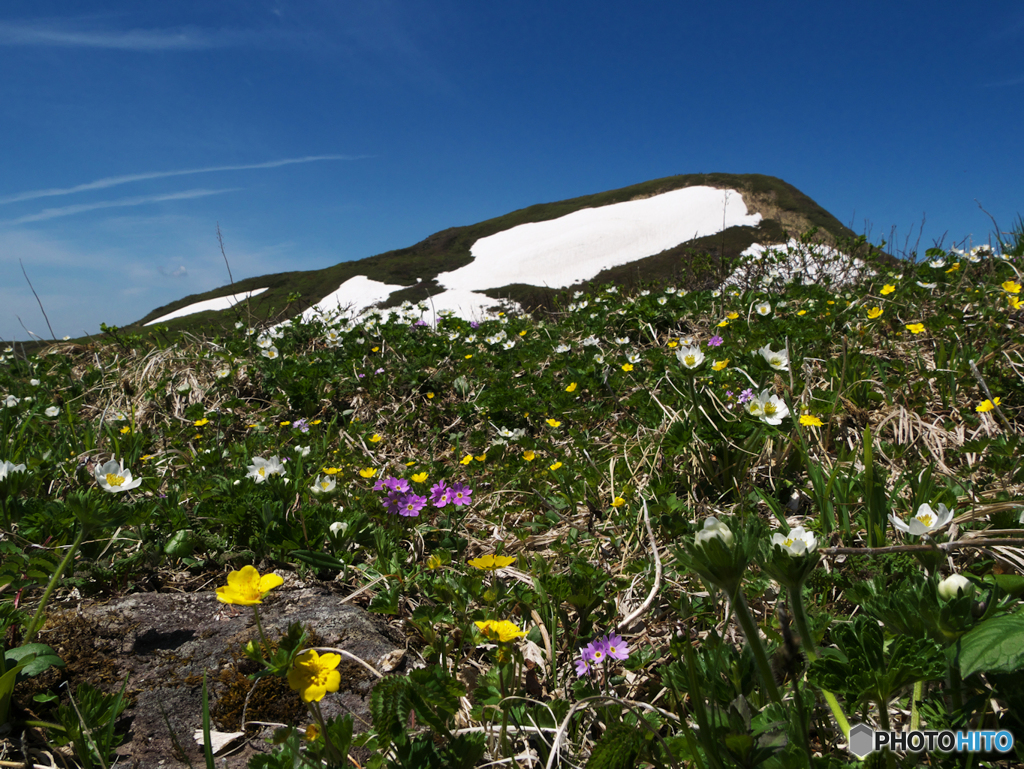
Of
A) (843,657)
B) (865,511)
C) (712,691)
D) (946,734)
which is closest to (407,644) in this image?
(712,691)

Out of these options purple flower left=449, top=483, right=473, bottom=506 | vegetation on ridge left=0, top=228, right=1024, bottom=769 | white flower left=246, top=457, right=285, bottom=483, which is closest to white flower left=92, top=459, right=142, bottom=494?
vegetation on ridge left=0, top=228, right=1024, bottom=769

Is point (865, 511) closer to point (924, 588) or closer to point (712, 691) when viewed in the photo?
point (924, 588)

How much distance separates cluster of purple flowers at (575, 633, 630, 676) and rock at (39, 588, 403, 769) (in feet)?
1.85

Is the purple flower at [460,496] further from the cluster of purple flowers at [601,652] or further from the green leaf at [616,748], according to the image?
the green leaf at [616,748]

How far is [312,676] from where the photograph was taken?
1.08m

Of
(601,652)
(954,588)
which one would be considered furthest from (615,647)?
(954,588)

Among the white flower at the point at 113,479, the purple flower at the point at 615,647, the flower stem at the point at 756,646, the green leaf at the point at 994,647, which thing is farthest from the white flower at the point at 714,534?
the white flower at the point at 113,479

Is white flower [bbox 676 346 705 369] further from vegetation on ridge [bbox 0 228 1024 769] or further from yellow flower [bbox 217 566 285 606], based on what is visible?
yellow flower [bbox 217 566 285 606]

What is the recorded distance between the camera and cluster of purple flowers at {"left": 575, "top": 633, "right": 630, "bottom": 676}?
1.60m

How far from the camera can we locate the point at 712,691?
126 centimetres

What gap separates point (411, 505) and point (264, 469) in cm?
83

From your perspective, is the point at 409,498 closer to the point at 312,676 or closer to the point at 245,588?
the point at 245,588

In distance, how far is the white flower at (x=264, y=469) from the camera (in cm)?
274

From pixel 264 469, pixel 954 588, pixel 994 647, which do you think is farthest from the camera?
pixel 264 469
